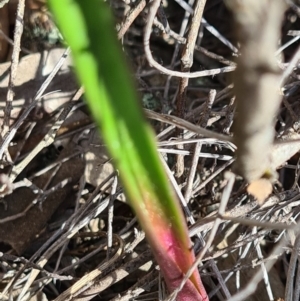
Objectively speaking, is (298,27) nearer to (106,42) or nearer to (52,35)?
(52,35)

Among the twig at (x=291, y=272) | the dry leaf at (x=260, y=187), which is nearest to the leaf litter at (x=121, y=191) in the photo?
the twig at (x=291, y=272)

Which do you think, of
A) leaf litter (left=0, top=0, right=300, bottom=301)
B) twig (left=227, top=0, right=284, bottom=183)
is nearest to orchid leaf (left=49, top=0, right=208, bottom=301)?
twig (left=227, top=0, right=284, bottom=183)

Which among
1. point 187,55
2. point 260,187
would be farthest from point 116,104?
point 187,55

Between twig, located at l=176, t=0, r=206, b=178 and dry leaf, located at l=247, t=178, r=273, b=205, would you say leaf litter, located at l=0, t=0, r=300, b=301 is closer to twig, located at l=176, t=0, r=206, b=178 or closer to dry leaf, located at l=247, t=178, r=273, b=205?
twig, located at l=176, t=0, r=206, b=178

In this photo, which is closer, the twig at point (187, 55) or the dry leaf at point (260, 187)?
the dry leaf at point (260, 187)

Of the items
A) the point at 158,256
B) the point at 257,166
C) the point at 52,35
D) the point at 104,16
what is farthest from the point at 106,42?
the point at 52,35

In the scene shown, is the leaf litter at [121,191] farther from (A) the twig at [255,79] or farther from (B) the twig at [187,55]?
(A) the twig at [255,79]

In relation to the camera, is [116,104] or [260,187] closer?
[116,104]

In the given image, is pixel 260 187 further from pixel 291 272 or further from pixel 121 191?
pixel 121 191

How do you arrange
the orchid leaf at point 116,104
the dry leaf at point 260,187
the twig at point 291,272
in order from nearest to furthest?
1. the orchid leaf at point 116,104
2. the dry leaf at point 260,187
3. the twig at point 291,272

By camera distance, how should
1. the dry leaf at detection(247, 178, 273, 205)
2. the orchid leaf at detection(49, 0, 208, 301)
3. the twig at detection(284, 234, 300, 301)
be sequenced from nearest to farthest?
the orchid leaf at detection(49, 0, 208, 301), the dry leaf at detection(247, 178, 273, 205), the twig at detection(284, 234, 300, 301)

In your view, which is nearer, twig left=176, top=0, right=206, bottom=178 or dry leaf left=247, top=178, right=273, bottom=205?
dry leaf left=247, top=178, right=273, bottom=205
